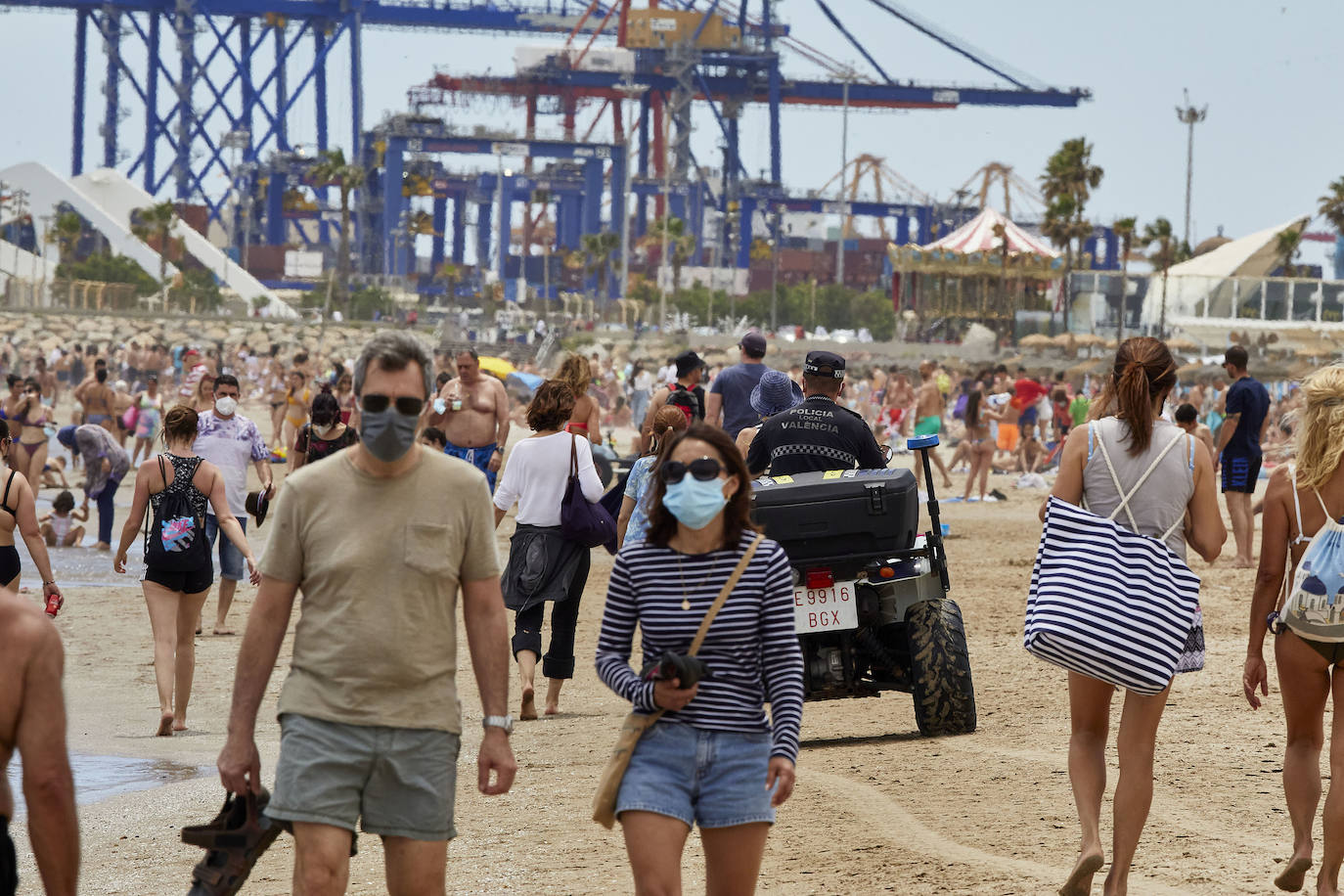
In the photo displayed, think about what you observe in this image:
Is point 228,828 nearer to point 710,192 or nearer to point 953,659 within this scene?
point 953,659

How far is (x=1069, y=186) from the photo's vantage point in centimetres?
6303

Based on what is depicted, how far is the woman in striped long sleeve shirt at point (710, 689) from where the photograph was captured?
3.52 m

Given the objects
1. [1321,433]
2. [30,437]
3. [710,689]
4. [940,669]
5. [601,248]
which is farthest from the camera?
[601,248]

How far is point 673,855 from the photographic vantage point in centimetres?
348

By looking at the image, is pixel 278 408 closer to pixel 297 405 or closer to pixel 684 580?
pixel 297 405

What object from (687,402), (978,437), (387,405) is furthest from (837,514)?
(978,437)

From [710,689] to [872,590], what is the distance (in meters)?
3.29

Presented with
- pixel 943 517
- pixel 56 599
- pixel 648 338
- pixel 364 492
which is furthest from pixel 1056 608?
pixel 648 338

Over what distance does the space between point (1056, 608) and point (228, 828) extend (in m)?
2.20

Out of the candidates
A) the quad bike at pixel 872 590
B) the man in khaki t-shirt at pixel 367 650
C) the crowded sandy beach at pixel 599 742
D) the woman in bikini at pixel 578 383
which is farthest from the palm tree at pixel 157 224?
the man in khaki t-shirt at pixel 367 650

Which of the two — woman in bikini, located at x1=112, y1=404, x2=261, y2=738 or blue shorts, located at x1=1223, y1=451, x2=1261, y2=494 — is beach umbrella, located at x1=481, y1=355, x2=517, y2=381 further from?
woman in bikini, located at x1=112, y1=404, x2=261, y2=738

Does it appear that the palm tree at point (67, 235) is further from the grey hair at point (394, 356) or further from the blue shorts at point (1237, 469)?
the grey hair at point (394, 356)

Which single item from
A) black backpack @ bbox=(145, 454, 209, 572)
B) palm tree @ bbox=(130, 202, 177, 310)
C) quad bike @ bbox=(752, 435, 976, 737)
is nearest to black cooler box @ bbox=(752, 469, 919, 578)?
quad bike @ bbox=(752, 435, 976, 737)

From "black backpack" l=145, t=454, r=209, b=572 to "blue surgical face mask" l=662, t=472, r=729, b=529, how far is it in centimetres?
450
